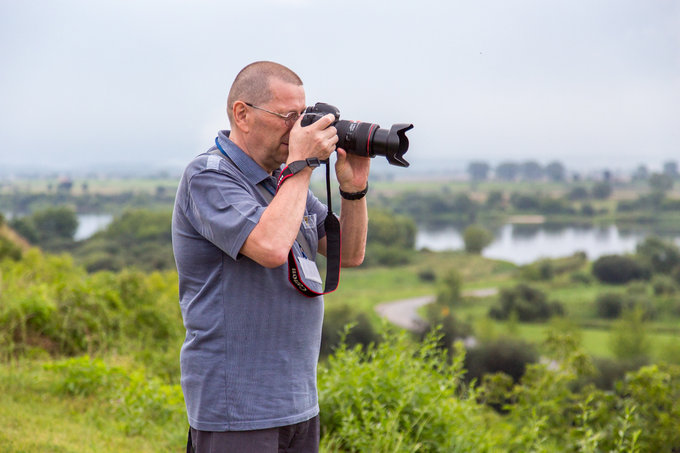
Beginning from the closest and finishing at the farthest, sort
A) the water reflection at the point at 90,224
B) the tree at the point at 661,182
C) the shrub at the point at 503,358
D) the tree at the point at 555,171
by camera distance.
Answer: the shrub at the point at 503,358 < the water reflection at the point at 90,224 < the tree at the point at 661,182 < the tree at the point at 555,171

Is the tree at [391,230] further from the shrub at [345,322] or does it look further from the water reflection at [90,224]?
the shrub at [345,322]

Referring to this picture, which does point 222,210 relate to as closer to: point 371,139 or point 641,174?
point 371,139

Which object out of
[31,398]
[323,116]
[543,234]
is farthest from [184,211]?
[543,234]

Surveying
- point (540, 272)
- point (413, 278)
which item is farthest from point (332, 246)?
point (540, 272)

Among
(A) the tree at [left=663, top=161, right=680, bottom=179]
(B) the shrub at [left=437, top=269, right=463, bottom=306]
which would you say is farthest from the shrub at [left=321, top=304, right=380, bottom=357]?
(A) the tree at [left=663, top=161, right=680, bottom=179]

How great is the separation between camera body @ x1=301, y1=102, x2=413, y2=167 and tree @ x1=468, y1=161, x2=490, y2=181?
392 feet

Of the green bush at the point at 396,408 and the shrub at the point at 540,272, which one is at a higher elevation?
the green bush at the point at 396,408

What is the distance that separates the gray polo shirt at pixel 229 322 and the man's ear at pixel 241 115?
4.9 inches

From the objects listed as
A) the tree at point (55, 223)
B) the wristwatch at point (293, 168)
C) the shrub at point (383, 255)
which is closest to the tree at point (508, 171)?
the shrub at point (383, 255)

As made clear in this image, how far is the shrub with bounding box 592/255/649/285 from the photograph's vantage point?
80.6 m

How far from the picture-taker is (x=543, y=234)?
104 m

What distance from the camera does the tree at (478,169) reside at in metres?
119

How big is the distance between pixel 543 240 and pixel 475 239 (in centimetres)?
1398

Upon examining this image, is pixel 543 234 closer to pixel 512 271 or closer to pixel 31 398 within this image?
pixel 512 271
